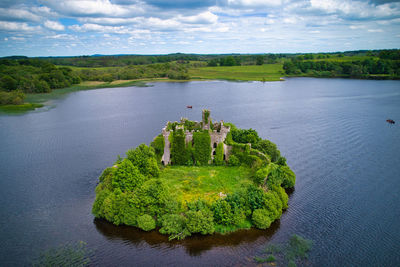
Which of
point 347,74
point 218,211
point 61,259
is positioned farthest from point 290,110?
point 347,74

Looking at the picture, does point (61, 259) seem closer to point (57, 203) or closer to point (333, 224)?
point (57, 203)

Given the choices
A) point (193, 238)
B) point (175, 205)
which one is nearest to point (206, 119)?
point (175, 205)

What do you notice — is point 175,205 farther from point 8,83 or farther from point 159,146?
point 8,83

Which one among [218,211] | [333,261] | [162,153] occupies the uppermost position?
[162,153]

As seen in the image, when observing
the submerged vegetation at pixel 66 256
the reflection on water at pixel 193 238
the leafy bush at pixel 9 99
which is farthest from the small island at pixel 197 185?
the leafy bush at pixel 9 99

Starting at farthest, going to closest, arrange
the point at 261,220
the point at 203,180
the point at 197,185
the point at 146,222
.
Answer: the point at 203,180 < the point at 197,185 < the point at 261,220 < the point at 146,222

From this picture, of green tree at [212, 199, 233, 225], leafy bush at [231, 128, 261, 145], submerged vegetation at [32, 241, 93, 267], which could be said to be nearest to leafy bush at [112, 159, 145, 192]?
submerged vegetation at [32, 241, 93, 267]

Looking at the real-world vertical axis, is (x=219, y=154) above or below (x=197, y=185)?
above
